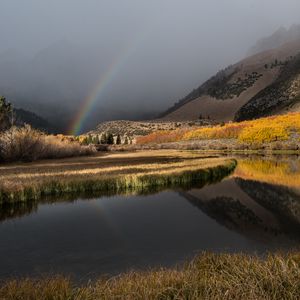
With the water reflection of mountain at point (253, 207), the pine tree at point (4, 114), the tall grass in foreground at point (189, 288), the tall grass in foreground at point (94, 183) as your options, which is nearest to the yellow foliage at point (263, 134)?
the pine tree at point (4, 114)

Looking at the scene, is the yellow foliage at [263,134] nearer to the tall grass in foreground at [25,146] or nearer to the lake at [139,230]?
Result: the tall grass in foreground at [25,146]

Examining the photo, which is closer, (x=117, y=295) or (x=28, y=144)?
(x=117, y=295)

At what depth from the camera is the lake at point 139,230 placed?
53.2 feet

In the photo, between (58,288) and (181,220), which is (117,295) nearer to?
(58,288)

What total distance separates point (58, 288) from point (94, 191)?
25883mm

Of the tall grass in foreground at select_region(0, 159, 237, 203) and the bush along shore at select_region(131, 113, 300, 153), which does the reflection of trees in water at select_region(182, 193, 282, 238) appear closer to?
the tall grass in foreground at select_region(0, 159, 237, 203)

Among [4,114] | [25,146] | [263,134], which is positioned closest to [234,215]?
[25,146]

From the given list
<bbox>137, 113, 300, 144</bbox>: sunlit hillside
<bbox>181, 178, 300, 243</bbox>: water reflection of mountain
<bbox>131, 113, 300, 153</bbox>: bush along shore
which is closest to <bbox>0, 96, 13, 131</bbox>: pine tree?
<bbox>181, 178, 300, 243</bbox>: water reflection of mountain

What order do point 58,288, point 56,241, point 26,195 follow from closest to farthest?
1. point 58,288
2. point 56,241
3. point 26,195

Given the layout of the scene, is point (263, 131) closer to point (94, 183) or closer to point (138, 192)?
point (138, 192)

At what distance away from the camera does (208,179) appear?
149ft

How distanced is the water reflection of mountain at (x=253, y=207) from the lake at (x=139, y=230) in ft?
0.17

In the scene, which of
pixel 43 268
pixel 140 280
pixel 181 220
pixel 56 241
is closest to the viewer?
pixel 140 280

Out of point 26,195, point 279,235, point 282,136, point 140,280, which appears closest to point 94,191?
point 26,195
